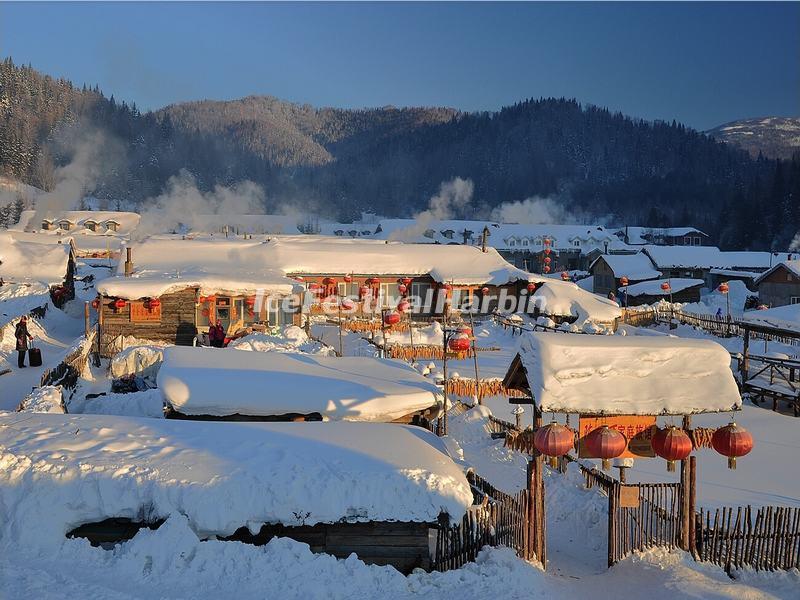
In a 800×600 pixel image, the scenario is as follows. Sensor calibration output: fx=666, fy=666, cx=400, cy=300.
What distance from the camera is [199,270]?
2941 cm

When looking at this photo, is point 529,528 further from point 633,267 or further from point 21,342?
point 633,267

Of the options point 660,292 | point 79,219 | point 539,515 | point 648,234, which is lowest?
point 539,515

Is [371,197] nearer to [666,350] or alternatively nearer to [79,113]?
[79,113]

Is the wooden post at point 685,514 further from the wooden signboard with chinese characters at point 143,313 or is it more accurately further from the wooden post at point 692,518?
the wooden signboard with chinese characters at point 143,313

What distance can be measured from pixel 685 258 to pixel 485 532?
55970 millimetres

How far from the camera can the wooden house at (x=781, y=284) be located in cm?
4234

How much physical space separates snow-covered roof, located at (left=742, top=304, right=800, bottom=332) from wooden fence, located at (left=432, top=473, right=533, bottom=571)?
53.7ft

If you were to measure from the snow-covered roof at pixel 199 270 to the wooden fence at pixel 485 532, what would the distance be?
17.8m

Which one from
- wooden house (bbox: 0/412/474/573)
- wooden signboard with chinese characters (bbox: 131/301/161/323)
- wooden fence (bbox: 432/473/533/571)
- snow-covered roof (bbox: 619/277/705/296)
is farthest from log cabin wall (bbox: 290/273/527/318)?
wooden fence (bbox: 432/473/533/571)

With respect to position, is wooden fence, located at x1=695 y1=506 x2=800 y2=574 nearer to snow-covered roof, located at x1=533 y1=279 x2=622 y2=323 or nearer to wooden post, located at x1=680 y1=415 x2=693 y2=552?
wooden post, located at x1=680 y1=415 x2=693 y2=552

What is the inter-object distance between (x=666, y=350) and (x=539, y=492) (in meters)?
3.02

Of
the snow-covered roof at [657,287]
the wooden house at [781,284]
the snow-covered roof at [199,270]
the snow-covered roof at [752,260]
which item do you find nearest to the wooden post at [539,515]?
the snow-covered roof at [199,270]

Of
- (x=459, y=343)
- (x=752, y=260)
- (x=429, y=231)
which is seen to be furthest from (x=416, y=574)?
(x=429, y=231)

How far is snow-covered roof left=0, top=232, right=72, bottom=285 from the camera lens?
45.7 m
